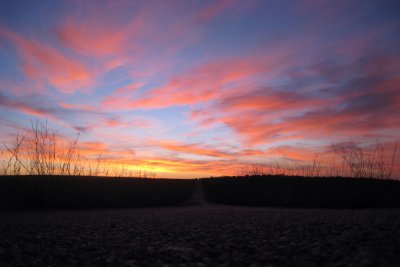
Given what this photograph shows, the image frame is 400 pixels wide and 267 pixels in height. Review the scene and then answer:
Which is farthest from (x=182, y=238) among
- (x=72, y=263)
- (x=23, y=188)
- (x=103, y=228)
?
(x=23, y=188)

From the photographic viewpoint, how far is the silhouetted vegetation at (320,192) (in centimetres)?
1145

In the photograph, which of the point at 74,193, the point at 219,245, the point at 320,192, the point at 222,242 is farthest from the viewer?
the point at 320,192

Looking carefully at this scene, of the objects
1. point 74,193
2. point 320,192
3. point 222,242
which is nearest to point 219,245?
point 222,242

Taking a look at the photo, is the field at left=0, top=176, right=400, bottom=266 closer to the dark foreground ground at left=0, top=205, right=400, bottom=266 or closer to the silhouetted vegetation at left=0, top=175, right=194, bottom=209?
the dark foreground ground at left=0, top=205, right=400, bottom=266

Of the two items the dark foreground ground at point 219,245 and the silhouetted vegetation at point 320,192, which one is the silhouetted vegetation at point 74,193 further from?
the dark foreground ground at point 219,245

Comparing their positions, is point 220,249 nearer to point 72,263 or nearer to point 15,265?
point 72,263

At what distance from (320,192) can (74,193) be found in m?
8.82

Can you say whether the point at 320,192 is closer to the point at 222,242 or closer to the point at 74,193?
the point at 74,193

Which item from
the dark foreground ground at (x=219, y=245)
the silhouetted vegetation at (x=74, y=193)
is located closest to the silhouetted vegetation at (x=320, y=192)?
the silhouetted vegetation at (x=74, y=193)

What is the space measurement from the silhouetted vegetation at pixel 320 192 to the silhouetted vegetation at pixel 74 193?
3.75 meters

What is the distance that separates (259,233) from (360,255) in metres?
1.67

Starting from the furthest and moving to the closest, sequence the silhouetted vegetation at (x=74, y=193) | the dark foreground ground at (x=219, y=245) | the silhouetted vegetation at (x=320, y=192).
→ the silhouetted vegetation at (x=320, y=192) → the silhouetted vegetation at (x=74, y=193) → the dark foreground ground at (x=219, y=245)

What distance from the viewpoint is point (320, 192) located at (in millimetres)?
12008

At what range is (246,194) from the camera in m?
14.3
